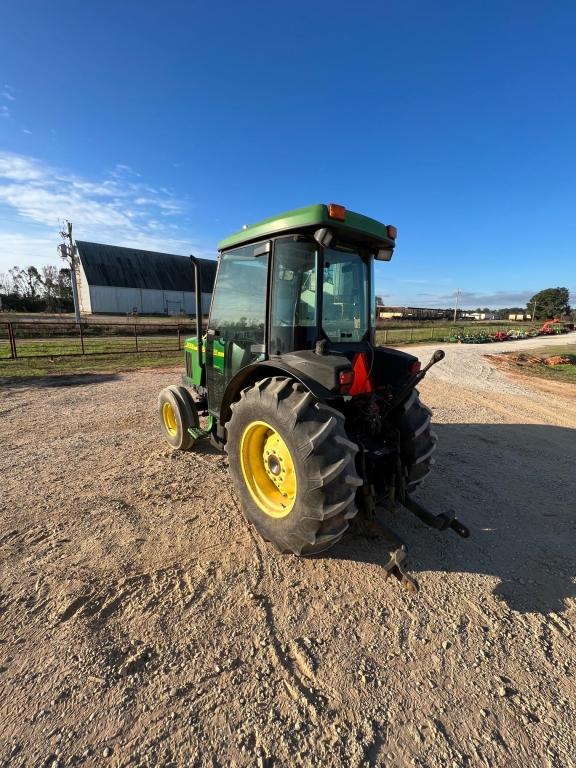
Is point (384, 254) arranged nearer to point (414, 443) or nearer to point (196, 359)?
point (414, 443)

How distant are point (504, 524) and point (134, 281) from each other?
49.2 m

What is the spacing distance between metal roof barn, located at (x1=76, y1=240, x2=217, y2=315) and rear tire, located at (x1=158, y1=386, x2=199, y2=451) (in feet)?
125

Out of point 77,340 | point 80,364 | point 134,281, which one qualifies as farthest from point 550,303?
point 80,364

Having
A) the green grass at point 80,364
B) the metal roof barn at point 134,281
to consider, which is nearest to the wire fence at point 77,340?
the green grass at point 80,364

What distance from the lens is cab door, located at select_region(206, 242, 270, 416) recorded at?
3.27 m

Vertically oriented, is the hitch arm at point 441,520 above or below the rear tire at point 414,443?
below

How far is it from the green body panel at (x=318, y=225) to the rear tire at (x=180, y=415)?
1945 millimetres

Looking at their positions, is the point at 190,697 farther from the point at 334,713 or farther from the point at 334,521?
the point at 334,521

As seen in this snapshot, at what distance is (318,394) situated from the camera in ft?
8.09

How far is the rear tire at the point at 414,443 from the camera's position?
3.02 meters

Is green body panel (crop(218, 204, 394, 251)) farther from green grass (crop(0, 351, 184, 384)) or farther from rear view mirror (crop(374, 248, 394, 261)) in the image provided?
green grass (crop(0, 351, 184, 384))

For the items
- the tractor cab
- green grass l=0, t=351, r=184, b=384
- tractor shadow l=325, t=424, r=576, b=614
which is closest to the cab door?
the tractor cab

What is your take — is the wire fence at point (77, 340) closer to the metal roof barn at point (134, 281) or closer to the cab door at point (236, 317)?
the cab door at point (236, 317)

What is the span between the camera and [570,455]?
16.3 ft
